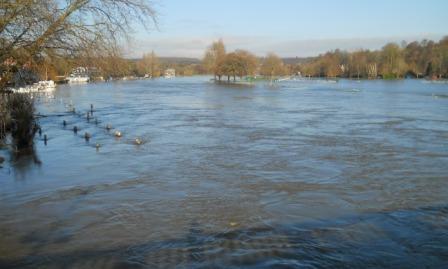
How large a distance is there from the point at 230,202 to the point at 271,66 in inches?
4551

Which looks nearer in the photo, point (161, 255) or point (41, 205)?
point (161, 255)

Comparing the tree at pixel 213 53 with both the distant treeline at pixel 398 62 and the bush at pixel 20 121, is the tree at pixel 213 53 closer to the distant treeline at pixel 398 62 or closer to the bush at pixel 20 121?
the distant treeline at pixel 398 62

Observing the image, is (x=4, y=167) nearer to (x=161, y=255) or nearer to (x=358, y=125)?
(x=161, y=255)

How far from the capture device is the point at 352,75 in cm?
14612

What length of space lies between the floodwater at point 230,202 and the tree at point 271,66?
104006 mm

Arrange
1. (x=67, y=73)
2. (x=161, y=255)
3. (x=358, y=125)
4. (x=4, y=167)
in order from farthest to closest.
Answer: (x=358, y=125)
(x=4, y=167)
(x=67, y=73)
(x=161, y=255)

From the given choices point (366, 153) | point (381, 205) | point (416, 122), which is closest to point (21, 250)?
point (381, 205)

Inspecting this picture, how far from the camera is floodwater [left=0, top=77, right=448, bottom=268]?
26.8 feet

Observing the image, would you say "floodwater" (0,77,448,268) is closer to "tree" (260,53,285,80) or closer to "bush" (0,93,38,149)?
"bush" (0,93,38,149)

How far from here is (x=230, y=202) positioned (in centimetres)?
1138

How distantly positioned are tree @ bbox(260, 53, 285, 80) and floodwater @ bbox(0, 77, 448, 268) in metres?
104

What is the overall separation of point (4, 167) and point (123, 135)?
8.13 meters

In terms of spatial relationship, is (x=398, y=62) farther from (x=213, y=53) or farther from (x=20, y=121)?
(x=20, y=121)

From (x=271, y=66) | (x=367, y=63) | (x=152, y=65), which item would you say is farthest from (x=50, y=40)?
(x=152, y=65)
